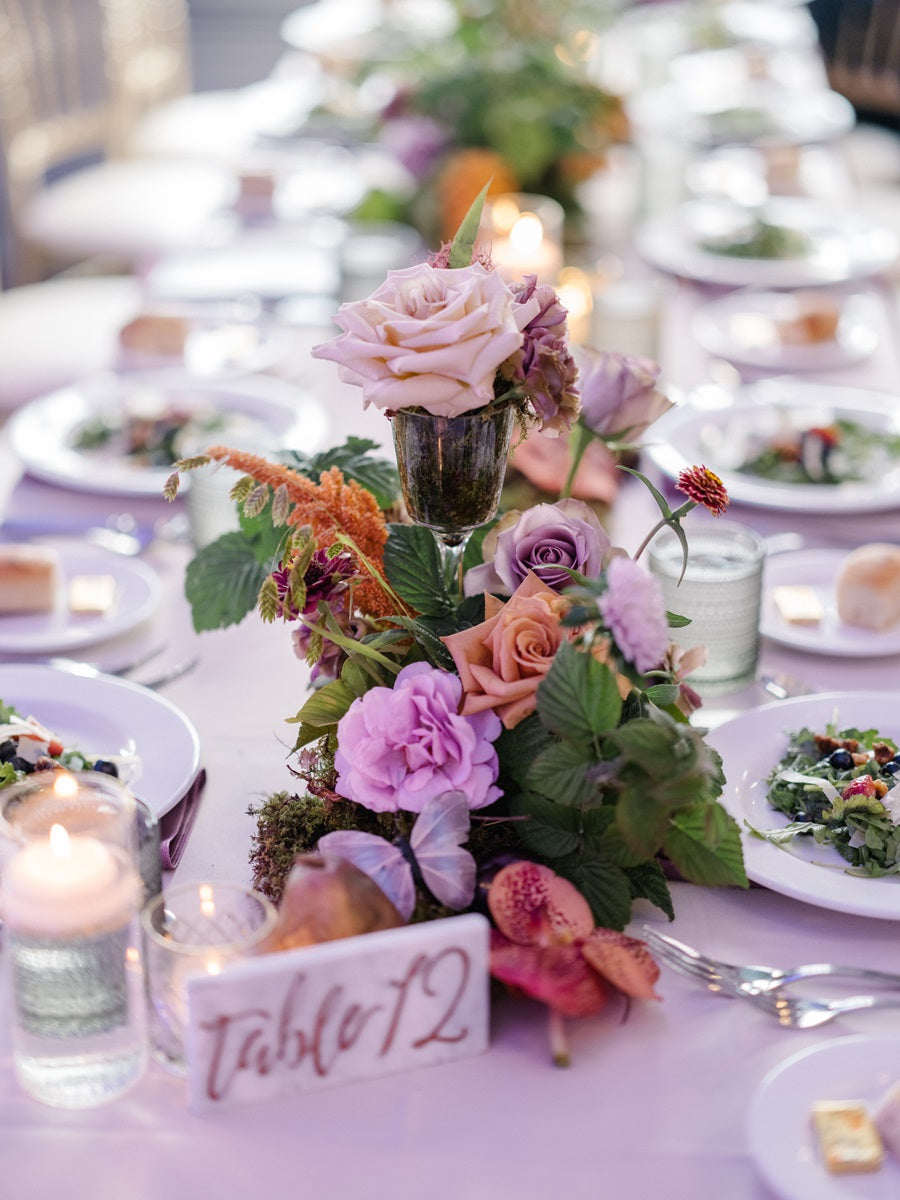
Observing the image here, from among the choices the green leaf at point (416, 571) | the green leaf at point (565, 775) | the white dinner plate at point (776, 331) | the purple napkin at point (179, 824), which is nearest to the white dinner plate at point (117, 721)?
the purple napkin at point (179, 824)

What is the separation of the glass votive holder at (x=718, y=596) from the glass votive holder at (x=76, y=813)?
0.55 meters

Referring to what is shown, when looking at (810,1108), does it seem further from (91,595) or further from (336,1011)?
(91,595)

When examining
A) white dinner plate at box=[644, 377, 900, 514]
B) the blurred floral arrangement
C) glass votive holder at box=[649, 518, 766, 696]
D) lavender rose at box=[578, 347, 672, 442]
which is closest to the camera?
lavender rose at box=[578, 347, 672, 442]

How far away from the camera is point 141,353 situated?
7.53ft

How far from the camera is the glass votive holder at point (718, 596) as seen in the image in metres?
1.29

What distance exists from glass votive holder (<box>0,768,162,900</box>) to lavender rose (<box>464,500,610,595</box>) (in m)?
0.31

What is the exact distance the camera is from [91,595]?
1.51m

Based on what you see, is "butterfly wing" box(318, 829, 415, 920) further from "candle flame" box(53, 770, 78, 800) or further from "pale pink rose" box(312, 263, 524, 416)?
"pale pink rose" box(312, 263, 524, 416)

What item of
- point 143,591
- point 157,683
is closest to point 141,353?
point 143,591

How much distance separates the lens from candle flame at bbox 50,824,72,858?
0.83 m

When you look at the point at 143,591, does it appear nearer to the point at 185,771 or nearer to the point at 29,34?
the point at 185,771

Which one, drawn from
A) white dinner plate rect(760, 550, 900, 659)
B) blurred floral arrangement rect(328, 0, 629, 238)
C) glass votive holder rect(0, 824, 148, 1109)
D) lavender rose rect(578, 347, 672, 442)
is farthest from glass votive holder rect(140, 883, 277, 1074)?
blurred floral arrangement rect(328, 0, 629, 238)

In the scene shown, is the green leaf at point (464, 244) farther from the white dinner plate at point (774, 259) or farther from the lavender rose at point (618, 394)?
the white dinner plate at point (774, 259)

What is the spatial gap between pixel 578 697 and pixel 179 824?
396 mm
